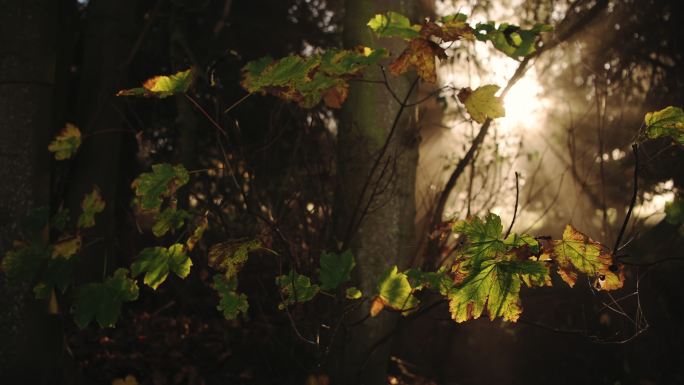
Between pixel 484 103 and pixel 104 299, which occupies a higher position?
pixel 484 103

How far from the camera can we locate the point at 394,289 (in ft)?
5.37

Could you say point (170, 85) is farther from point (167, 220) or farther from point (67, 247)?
point (67, 247)

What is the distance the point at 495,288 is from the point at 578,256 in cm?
31

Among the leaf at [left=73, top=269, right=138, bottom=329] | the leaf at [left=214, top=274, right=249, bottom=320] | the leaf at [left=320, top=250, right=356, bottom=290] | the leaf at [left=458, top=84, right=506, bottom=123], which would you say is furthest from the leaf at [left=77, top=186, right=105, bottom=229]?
the leaf at [left=458, top=84, right=506, bottom=123]

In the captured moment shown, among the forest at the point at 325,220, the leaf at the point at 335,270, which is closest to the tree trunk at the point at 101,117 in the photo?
the forest at the point at 325,220

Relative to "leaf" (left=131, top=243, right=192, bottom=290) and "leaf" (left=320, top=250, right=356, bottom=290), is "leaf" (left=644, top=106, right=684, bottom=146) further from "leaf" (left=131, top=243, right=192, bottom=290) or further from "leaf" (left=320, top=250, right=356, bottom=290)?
"leaf" (left=131, top=243, right=192, bottom=290)

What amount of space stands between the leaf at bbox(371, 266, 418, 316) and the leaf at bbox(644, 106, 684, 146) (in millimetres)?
812

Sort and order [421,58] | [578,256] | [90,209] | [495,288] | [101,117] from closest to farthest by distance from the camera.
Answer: [495,288], [578,256], [421,58], [90,209], [101,117]

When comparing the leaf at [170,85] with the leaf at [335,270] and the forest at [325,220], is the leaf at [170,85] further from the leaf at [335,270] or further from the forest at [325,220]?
the leaf at [335,270]

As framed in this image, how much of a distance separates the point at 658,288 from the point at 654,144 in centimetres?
116

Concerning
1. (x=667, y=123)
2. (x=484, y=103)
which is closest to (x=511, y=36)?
(x=484, y=103)

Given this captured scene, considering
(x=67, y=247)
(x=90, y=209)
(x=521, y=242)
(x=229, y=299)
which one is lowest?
(x=229, y=299)

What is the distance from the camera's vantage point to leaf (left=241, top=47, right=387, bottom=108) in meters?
1.52

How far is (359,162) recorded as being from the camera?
8.13ft
